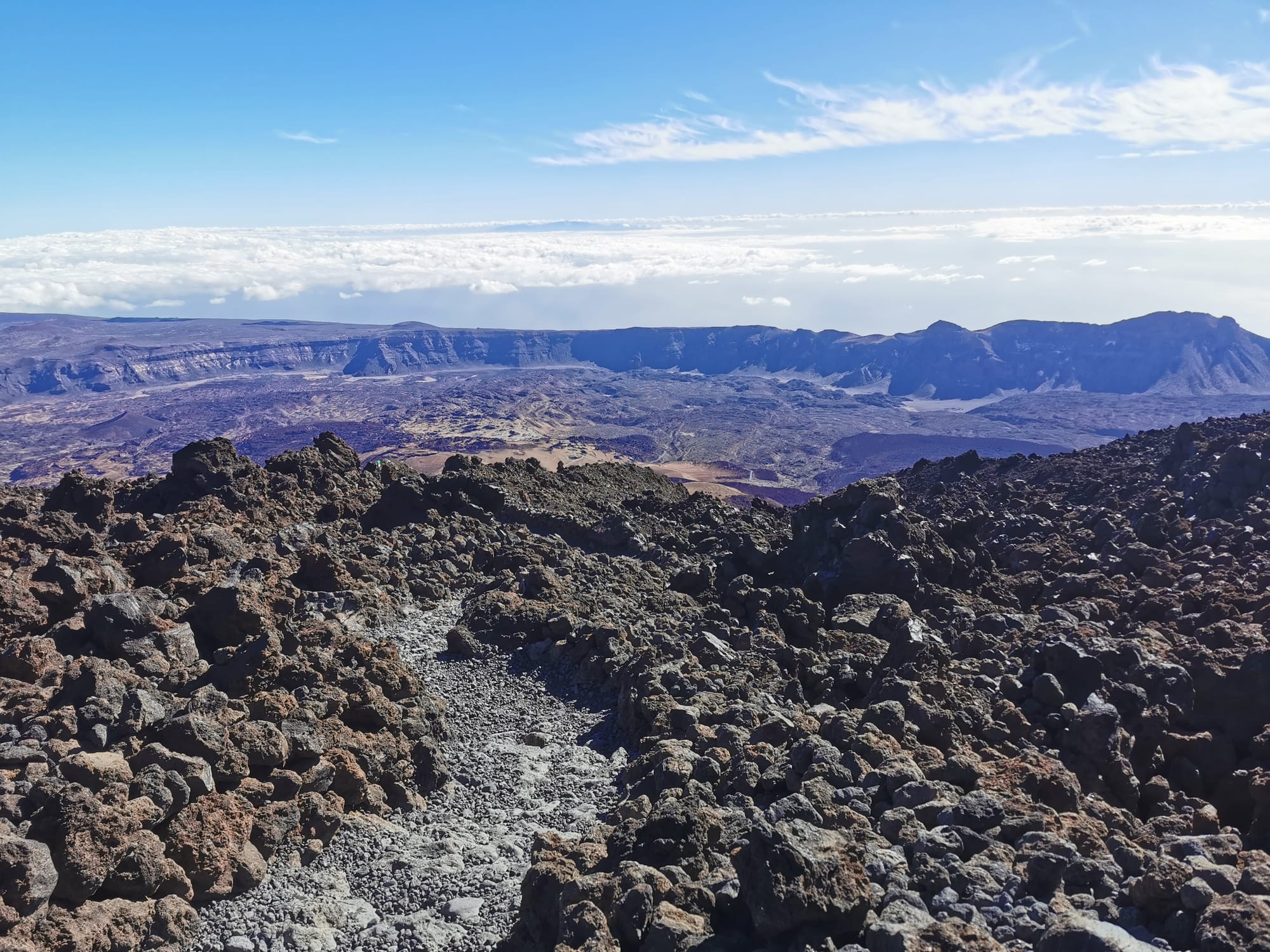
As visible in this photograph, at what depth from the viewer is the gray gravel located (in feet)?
35.7

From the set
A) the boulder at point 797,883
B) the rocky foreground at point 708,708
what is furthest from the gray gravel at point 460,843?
the boulder at point 797,883

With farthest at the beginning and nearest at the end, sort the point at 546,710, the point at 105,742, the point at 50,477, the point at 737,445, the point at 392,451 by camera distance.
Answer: the point at 737,445, the point at 392,451, the point at 50,477, the point at 546,710, the point at 105,742

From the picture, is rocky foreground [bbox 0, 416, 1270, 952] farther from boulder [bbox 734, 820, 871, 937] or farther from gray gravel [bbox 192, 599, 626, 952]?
gray gravel [bbox 192, 599, 626, 952]

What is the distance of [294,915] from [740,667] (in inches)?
→ 422

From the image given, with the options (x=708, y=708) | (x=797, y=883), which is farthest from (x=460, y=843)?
(x=797, y=883)

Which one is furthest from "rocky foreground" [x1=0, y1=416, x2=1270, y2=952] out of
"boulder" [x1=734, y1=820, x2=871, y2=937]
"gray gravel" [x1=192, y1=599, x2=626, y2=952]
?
"gray gravel" [x1=192, y1=599, x2=626, y2=952]

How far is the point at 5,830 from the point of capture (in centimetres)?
1020

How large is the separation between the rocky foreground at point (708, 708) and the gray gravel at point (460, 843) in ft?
0.88

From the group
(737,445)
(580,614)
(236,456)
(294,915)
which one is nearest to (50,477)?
(737,445)

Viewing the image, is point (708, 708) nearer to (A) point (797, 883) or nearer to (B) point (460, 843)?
(B) point (460, 843)

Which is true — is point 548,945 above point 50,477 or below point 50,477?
above

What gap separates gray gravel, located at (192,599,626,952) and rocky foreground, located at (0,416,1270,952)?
0.27m

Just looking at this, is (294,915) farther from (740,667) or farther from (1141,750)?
(1141,750)

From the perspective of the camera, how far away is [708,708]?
54.9ft
